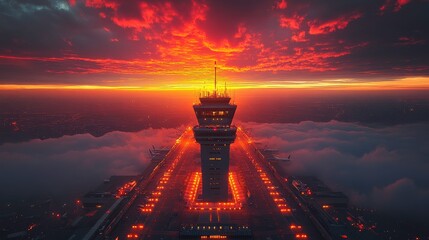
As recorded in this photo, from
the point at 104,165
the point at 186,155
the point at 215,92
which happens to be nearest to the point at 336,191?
the point at 215,92

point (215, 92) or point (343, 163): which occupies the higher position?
point (215, 92)

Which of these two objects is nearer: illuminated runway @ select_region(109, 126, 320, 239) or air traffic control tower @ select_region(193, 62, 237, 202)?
illuminated runway @ select_region(109, 126, 320, 239)

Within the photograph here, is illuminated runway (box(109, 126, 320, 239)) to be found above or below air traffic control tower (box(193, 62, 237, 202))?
below

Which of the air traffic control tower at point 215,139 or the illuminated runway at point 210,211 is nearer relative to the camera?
the illuminated runway at point 210,211

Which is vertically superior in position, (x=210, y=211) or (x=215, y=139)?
(x=215, y=139)

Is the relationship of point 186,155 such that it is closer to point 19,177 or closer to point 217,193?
point 217,193
